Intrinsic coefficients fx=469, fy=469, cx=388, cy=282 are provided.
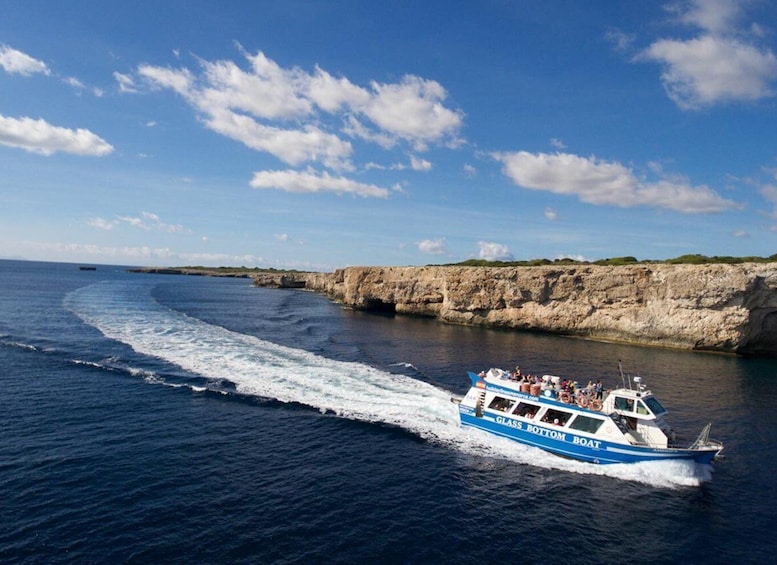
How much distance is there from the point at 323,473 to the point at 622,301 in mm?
60085

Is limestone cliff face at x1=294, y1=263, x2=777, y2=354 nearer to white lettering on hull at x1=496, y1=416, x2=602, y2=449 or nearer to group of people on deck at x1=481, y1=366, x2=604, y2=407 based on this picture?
group of people on deck at x1=481, y1=366, x2=604, y2=407

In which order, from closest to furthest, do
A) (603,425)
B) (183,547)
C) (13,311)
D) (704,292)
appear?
(183,547), (603,425), (704,292), (13,311)

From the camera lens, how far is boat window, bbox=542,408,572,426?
2888cm

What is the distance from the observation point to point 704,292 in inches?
2422

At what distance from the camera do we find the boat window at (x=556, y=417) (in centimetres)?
2888

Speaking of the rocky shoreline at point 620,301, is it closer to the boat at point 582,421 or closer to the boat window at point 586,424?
the boat at point 582,421

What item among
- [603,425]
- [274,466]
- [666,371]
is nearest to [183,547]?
[274,466]

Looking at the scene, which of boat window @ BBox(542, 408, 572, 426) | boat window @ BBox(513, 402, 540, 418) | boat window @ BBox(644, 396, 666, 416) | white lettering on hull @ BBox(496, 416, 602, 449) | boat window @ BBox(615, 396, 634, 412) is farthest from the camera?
boat window @ BBox(513, 402, 540, 418)

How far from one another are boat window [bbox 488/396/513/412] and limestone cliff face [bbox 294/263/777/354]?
149 feet

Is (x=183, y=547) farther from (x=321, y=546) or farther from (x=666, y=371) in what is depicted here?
(x=666, y=371)

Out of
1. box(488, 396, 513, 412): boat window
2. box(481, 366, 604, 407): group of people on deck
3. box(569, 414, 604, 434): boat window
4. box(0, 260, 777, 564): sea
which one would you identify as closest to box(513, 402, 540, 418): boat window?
box(488, 396, 513, 412): boat window

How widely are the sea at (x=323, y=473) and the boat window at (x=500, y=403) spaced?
2180 millimetres

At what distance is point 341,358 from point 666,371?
114 feet

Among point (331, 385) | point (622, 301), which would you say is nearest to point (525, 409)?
point (331, 385)
